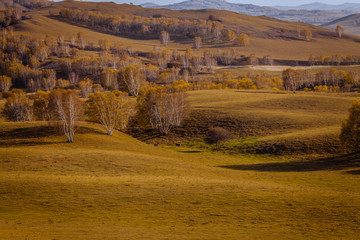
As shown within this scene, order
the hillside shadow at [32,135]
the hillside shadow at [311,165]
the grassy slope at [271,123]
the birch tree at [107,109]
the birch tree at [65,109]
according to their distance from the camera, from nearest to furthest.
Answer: the hillside shadow at [311,165] < the hillside shadow at [32,135] < the birch tree at [65,109] < the grassy slope at [271,123] < the birch tree at [107,109]

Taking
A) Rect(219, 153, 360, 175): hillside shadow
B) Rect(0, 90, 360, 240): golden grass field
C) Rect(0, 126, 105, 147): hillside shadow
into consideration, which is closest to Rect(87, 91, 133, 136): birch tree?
Rect(0, 126, 105, 147): hillside shadow

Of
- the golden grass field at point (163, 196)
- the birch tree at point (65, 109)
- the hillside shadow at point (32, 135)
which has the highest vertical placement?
the birch tree at point (65, 109)

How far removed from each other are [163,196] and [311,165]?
29684 millimetres

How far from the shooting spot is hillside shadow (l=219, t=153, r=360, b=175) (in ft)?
149

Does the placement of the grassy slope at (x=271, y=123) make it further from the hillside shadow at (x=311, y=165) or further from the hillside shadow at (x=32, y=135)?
the hillside shadow at (x=32, y=135)

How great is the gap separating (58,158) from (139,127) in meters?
46.0

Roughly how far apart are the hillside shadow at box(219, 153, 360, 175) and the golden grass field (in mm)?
142

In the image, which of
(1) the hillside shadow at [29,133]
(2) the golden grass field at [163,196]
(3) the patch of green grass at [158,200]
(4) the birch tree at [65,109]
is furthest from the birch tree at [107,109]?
(3) the patch of green grass at [158,200]

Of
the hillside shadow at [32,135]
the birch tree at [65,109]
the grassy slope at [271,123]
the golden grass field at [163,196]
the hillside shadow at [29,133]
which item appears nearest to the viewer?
the golden grass field at [163,196]

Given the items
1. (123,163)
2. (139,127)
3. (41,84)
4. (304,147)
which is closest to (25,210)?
(123,163)

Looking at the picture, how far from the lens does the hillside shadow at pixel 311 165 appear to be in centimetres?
4528

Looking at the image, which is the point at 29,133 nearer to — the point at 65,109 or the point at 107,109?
the point at 65,109

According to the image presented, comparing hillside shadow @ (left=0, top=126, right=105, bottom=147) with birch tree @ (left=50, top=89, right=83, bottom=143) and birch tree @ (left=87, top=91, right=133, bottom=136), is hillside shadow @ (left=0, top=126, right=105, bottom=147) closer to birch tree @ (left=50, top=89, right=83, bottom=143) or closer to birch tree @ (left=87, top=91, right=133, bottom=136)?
birch tree @ (left=50, top=89, right=83, bottom=143)

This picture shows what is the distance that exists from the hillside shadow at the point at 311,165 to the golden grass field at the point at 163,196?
142 millimetres
